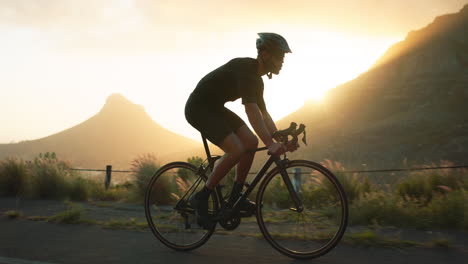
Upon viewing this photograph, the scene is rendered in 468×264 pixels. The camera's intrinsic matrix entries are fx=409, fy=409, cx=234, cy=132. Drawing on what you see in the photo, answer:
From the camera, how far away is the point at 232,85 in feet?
13.4

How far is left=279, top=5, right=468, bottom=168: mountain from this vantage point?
74438 mm

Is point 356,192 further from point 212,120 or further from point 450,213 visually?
point 212,120

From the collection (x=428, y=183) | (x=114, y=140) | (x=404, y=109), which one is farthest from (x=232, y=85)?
(x=114, y=140)

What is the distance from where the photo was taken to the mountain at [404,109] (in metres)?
74.4

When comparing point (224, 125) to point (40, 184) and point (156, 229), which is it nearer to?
point (156, 229)

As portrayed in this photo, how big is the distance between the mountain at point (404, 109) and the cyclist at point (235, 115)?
156 feet

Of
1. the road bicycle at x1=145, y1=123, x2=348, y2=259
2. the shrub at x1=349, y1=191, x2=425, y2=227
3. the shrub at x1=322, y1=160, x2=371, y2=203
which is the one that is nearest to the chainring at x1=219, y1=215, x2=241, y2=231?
the road bicycle at x1=145, y1=123, x2=348, y2=259

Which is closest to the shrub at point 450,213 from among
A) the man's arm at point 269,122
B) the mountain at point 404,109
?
the man's arm at point 269,122

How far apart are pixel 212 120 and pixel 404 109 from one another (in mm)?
107613

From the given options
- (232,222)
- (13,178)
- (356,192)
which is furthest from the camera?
(13,178)

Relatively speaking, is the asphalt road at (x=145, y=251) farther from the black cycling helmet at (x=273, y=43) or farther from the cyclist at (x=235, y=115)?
the black cycling helmet at (x=273, y=43)

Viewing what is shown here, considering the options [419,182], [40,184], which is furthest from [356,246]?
[40,184]

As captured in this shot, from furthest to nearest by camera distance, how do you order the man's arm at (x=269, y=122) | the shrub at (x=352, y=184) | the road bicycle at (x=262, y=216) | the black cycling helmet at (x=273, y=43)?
the shrub at (x=352, y=184) < the man's arm at (x=269, y=122) < the black cycling helmet at (x=273, y=43) < the road bicycle at (x=262, y=216)

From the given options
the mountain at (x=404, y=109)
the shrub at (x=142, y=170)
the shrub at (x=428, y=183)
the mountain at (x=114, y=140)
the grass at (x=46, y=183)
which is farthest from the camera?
the mountain at (x=114, y=140)
